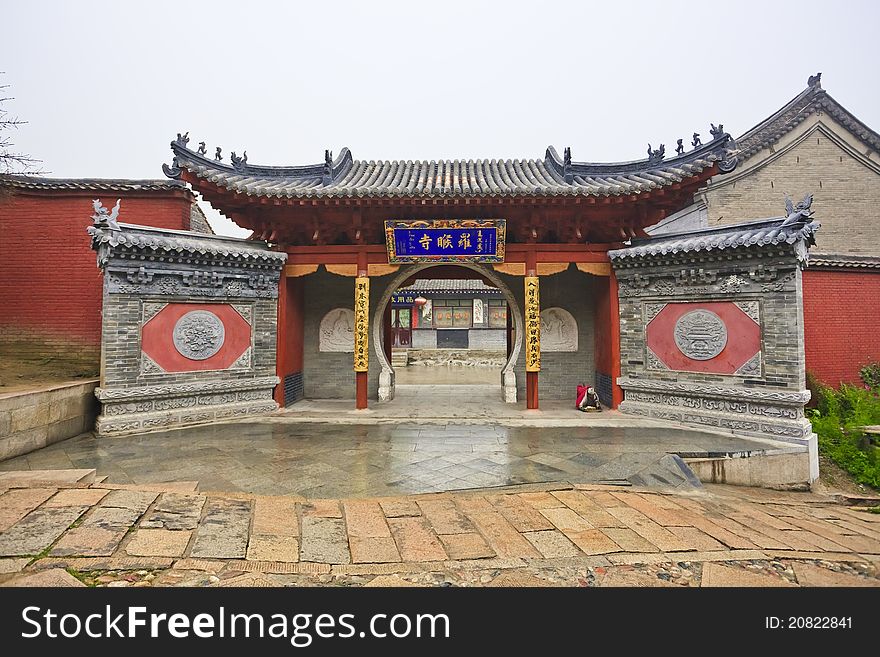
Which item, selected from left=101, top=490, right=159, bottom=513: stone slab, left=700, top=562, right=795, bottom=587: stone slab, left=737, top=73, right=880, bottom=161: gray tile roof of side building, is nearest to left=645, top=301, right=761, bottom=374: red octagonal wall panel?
left=700, top=562, right=795, bottom=587: stone slab

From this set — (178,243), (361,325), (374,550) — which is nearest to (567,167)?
(361,325)

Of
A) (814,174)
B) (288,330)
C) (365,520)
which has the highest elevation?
(814,174)

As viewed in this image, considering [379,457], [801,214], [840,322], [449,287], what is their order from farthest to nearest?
[449,287], [840,322], [801,214], [379,457]

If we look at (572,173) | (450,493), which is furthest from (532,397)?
(572,173)

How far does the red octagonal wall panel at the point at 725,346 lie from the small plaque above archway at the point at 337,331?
7173mm

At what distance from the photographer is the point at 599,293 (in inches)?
384

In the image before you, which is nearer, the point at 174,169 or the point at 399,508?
the point at 399,508

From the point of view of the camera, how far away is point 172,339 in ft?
25.2

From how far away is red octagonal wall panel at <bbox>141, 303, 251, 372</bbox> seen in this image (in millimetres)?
7500

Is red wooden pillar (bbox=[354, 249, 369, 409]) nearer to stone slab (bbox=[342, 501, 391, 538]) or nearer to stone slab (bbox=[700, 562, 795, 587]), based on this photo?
stone slab (bbox=[342, 501, 391, 538])

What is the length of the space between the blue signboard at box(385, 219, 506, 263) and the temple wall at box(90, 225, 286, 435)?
8.42ft

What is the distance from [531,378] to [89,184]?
11657mm

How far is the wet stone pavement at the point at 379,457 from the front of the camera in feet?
16.0

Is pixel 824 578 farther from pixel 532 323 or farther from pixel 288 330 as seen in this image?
pixel 288 330
